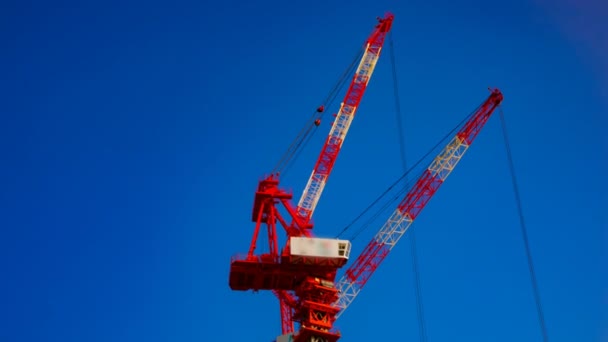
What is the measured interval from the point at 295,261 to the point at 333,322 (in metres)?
7.73

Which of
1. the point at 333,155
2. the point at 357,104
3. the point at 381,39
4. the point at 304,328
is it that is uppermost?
the point at 381,39

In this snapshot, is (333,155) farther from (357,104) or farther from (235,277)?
(235,277)

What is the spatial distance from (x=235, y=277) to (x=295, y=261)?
6.77m

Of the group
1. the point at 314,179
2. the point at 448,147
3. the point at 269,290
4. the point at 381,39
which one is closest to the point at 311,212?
the point at 314,179

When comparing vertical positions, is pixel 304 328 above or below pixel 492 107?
below

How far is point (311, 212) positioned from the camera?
9606 centimetres

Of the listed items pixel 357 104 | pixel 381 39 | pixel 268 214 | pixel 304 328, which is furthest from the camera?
pixel 381 39

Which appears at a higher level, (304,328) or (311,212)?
(311,212)

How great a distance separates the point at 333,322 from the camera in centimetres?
8894

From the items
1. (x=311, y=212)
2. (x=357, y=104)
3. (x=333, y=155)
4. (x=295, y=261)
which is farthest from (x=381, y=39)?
(x=295, y=261)

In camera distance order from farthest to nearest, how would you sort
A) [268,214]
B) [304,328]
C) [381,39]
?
1. [381,39]
2. [268,214]
3. [304,328]

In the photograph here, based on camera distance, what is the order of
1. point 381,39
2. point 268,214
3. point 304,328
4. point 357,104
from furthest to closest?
1. point 381,39
2. point 357,104
3. point 268,214
4. point 304,328

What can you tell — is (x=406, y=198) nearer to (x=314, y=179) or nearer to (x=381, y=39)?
(x=314, y=179)

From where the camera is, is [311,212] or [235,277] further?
[311,212]
